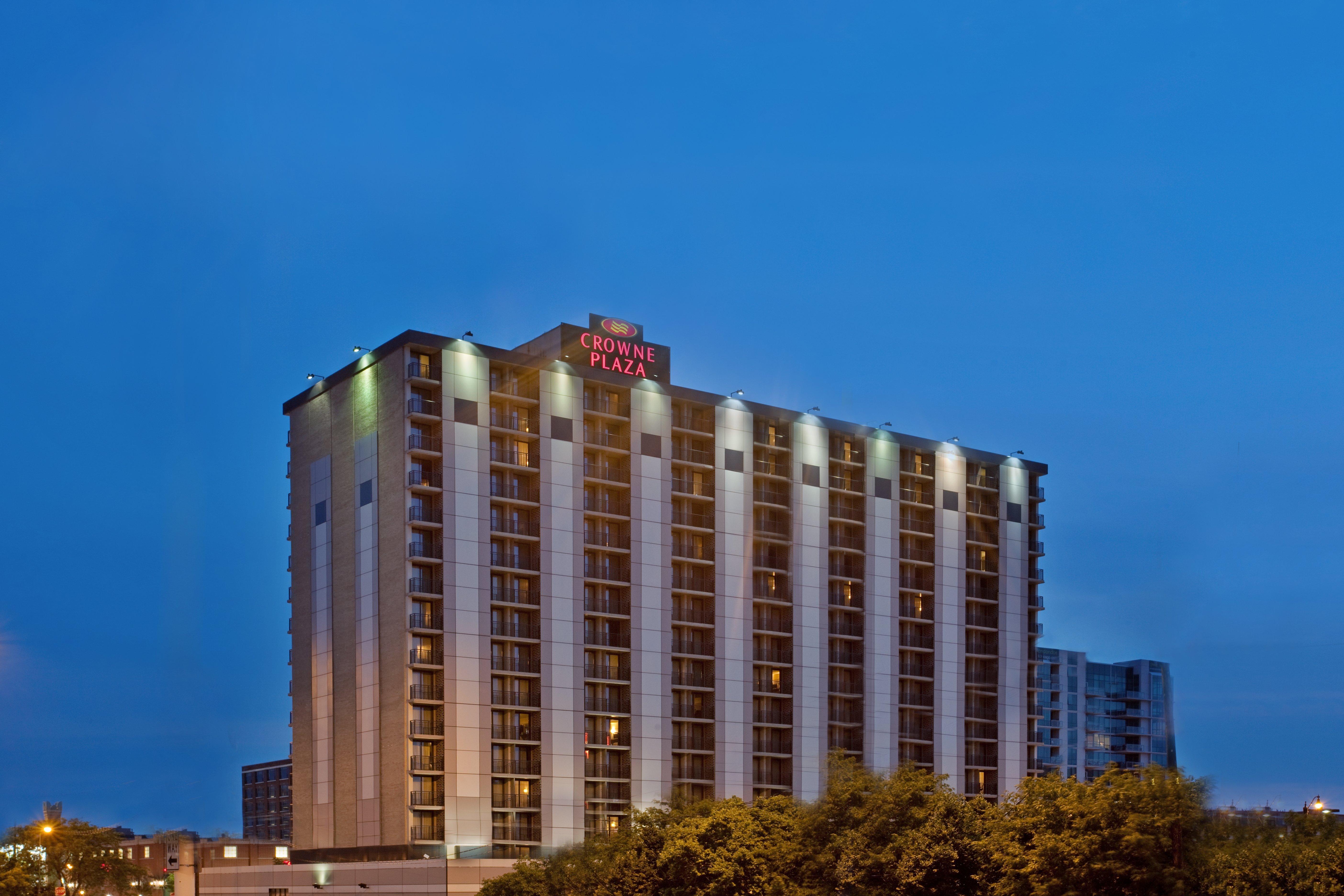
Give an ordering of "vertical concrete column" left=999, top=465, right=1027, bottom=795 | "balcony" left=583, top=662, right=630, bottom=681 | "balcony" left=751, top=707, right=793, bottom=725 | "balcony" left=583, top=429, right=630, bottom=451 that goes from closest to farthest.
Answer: "balcony" left=583, top=662, right=630, bottom=681
"balcony" left=583, top=429, right=630, bottom=451
"balcony" left=751, top=707, right=793, bottom=725
"vertical concrete column" left=999, top=465, right=1027, bottom=795

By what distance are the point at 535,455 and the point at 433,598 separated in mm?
16439

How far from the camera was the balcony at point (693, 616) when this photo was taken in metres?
131

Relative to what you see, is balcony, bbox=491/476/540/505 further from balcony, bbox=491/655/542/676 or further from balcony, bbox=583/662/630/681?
balcony, bbox=583/662/630/681

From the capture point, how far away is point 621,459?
130250 millimetres

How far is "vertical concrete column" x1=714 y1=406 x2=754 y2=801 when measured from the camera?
130750 millimetres

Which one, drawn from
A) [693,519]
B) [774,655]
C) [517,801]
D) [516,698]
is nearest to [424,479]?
[516,698]

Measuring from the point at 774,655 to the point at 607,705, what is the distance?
20.1 meters

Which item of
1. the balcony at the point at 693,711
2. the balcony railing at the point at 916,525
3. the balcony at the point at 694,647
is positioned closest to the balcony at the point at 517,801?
the balcony at the point at 693,711

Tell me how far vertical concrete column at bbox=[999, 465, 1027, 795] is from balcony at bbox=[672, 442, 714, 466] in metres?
37.6

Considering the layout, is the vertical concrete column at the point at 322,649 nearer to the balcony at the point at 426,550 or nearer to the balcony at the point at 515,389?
the balcony at the point at 426,550

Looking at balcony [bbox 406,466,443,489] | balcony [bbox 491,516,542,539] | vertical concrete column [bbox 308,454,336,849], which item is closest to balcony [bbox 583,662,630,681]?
balcony [bbox 491,516,542,539]

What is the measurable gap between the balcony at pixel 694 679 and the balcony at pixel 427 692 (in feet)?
78.5

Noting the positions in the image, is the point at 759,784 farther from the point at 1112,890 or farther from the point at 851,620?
the point at 1112,890

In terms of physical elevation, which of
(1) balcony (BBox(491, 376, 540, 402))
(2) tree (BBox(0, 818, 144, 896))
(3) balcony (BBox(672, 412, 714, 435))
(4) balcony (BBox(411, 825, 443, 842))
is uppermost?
(1) balcony (BBox(491, 376, 540, 402))
